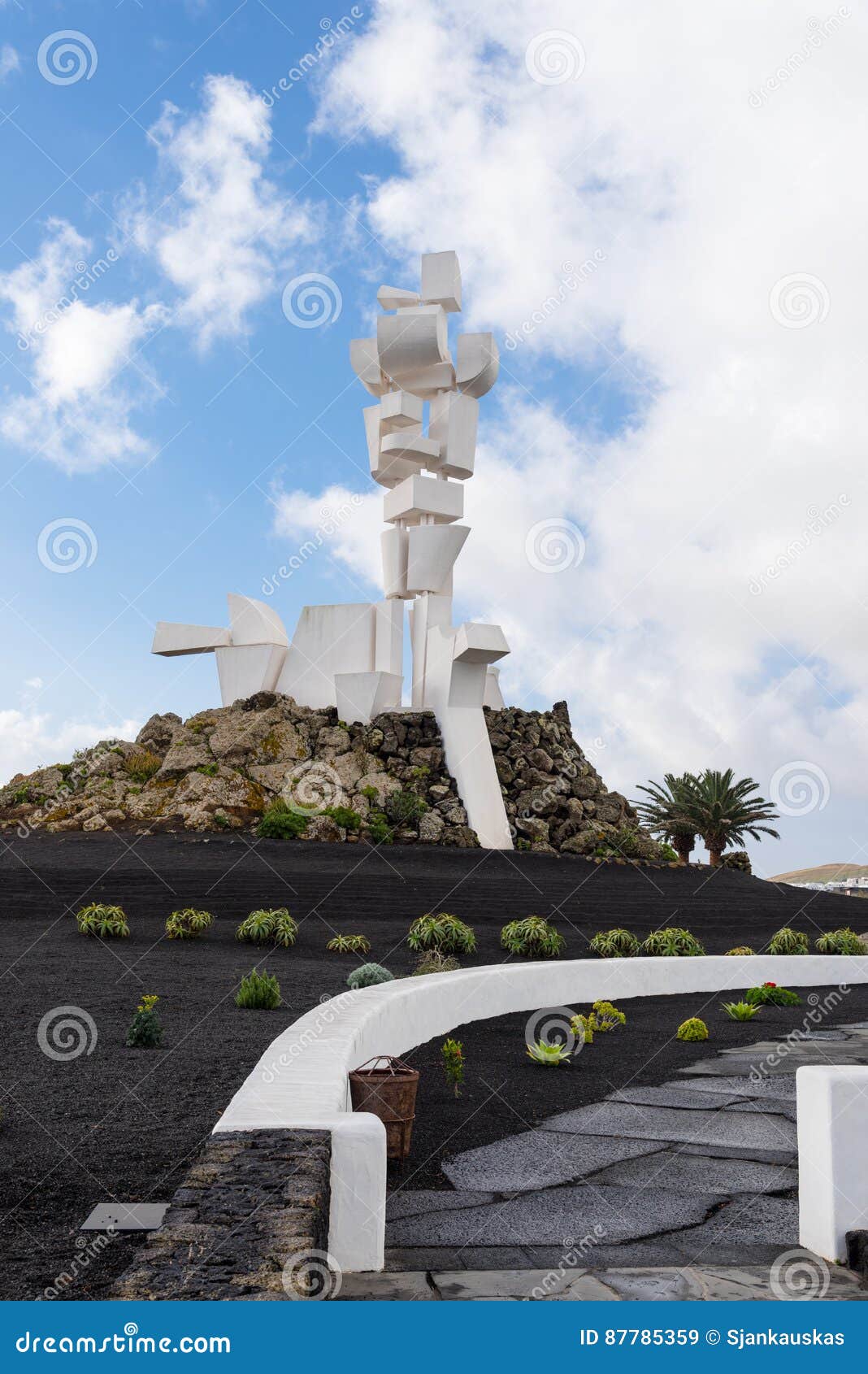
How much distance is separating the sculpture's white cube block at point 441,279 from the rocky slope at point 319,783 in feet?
34.5

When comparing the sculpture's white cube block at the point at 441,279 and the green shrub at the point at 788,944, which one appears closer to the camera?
the green shrub at the point at 788,944

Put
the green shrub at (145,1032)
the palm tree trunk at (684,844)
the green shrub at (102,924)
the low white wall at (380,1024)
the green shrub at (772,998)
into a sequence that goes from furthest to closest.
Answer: the palm tree trunk at (684,844), the green shrub at (102,924), the green shrub at (772,998), the green shrub at (145,1032), the low white wall at (380,1024)

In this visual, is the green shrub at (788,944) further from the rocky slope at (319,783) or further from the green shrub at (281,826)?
the green shrub at (281,826)

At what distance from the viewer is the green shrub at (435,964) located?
37.2 ft

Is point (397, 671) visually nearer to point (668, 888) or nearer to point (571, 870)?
point (571, 870)

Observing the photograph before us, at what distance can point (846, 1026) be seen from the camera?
33.3 feet

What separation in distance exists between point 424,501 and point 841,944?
13832 millimetres

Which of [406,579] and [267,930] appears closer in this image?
[267,930]

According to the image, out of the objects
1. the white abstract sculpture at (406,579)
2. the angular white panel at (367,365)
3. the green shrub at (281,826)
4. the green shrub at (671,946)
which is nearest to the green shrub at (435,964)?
the green shrub at (671,946)

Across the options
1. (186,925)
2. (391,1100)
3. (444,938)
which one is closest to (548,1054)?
(391,1100)

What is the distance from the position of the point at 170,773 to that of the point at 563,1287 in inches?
858

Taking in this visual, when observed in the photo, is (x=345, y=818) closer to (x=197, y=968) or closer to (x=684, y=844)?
(x=197, y=968)

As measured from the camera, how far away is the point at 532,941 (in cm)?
1385

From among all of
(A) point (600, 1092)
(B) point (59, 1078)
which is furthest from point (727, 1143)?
(B) point (59, 1078)
